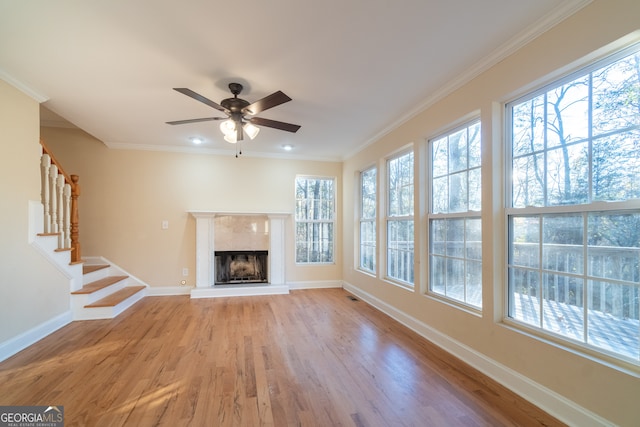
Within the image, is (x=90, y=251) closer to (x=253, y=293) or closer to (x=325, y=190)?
(x=253, y=293)

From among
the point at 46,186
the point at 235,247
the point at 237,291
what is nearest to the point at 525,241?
the point at 237,291

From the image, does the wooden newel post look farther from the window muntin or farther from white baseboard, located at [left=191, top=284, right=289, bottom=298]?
the window muntin

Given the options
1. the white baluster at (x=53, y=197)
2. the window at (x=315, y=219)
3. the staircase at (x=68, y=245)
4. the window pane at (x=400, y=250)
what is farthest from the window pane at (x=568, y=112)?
the white baluster at (x=53, y=197)

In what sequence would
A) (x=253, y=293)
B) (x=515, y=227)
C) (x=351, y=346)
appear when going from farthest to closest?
(x=253, y=293)
(x=351, y=346)
(x=515, y=227)

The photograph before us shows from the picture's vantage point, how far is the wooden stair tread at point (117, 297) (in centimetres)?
365

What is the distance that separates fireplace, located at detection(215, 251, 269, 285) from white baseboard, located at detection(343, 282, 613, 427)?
9.88ft

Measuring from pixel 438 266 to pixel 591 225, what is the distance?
4.79ft

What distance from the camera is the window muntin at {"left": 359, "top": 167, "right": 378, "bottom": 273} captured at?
452 centimetres

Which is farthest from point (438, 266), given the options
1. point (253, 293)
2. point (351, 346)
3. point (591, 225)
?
point (253, 293)

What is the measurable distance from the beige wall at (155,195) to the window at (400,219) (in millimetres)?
2125

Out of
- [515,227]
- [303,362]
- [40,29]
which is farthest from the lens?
[303,362]

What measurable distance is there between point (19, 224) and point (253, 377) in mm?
2755

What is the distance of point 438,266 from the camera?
3016mm

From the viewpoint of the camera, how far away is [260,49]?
2.13 m
